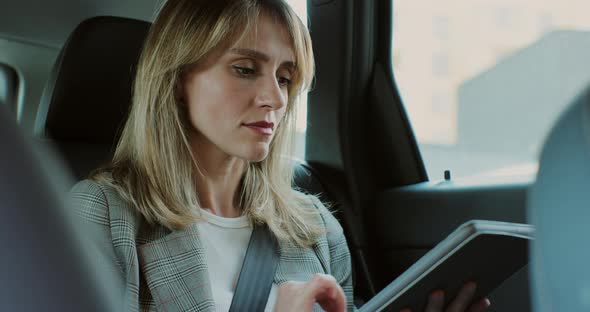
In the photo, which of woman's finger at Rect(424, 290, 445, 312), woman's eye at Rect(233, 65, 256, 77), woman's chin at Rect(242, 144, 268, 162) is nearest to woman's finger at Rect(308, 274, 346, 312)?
woman's finger at Rect(424, 290, 445, 312)

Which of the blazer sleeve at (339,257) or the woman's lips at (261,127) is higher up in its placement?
the woman's lips at (261,127)

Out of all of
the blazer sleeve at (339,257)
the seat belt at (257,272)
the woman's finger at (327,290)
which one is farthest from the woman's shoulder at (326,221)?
the woman's finger at (327,290)

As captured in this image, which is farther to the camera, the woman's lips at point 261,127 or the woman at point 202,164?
the woman's lips at point 261,127

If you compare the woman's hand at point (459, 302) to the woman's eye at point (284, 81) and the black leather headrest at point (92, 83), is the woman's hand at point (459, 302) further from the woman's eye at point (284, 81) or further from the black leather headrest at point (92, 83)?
the black leather headrest at point (92, 83)

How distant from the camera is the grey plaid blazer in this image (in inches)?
50.5

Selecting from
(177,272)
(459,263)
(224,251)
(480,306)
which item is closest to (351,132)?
(224,251)

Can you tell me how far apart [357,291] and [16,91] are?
1.02 m

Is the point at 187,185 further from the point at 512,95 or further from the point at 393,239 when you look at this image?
the point at 512,95

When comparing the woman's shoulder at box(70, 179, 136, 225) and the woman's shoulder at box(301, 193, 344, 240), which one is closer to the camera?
the woman's shoulder at box(70, 179, 136, 225)

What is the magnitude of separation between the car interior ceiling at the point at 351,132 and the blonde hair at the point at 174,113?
11 centimetres

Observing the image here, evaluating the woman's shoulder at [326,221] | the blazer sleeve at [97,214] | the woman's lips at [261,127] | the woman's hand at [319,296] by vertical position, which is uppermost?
the woman's lips at [261,127]

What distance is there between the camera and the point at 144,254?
1347mm

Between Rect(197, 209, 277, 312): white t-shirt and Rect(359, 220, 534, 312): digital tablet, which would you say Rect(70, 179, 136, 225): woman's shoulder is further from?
Rect(359, 220, 534, 312): digital tablet

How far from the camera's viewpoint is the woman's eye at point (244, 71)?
148 cm
